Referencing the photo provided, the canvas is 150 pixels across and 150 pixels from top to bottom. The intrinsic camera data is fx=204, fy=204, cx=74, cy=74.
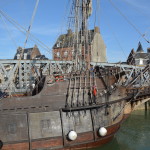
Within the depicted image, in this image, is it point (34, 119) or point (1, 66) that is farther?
point (1, 66)

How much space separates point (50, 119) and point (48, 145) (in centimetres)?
145

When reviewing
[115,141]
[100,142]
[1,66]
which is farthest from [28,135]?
[1,66]

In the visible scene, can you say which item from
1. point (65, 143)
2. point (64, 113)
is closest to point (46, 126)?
point (64, 113)

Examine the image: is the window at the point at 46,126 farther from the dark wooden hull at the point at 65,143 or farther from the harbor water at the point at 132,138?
the harbor water at the point at 132,138

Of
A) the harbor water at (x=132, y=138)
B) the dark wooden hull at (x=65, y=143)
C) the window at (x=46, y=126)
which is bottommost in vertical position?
the harbor water at (x=132, y=138)

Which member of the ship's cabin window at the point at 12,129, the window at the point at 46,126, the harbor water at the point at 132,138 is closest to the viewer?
the ship's cabin window at the point at 12,129

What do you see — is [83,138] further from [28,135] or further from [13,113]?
[13,113]

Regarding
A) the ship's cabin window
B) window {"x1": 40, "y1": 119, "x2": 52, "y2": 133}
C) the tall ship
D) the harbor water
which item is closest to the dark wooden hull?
the tall ship

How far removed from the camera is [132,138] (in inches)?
620

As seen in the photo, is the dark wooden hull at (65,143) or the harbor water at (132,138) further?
the harbor water at (132,138)

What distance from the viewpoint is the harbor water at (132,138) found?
13.8m

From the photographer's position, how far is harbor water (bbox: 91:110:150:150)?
13795 millimetres

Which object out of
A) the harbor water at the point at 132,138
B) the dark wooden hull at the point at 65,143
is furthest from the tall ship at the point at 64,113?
the harbor water at the point at 132,138

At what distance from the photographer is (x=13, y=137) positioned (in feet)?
36.6
